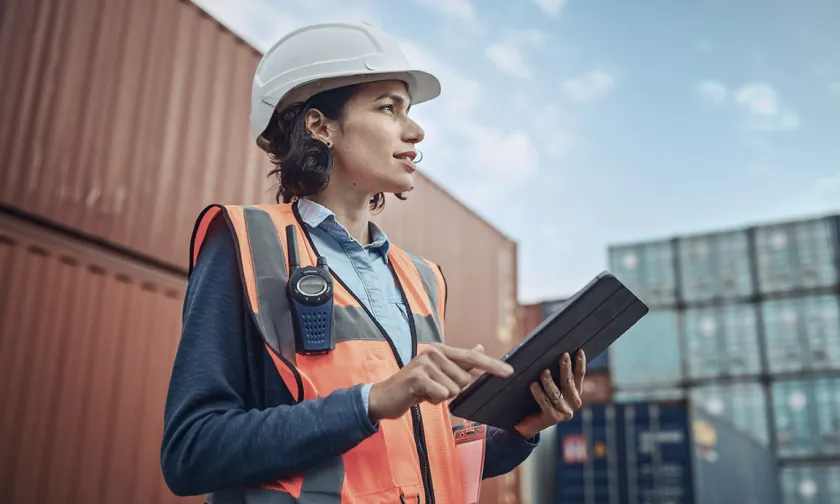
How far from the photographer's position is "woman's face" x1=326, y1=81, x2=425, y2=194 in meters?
1.90

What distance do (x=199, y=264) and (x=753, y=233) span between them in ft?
53.9

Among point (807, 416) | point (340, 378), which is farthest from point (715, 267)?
point (340, 378)

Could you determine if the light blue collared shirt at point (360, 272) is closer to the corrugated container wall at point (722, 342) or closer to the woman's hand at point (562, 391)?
the woman's hand at point (562, 391)

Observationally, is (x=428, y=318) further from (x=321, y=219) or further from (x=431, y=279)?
(x=321, y=219)

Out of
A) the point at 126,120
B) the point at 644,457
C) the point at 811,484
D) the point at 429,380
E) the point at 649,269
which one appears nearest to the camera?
the point at 429,380

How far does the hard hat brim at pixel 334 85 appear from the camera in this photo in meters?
1.93

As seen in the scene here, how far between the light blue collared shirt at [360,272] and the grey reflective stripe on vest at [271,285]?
0.52 ft

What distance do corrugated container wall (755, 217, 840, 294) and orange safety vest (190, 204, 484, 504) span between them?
1571 centimetres

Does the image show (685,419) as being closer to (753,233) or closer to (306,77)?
(753,233)

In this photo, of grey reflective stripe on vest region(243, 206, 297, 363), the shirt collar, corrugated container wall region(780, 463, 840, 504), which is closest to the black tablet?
grey reflective stripe on vest region(243, 206, 297, 363)

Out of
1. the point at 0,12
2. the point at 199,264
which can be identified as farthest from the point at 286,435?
the point at 0,12

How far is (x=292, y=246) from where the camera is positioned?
1.69m

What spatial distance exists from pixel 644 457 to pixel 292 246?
1157 cm

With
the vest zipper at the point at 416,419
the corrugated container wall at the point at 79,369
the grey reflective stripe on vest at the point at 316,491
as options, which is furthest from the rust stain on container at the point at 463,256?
the grey reflective stripe on vest at the point at 316,491
